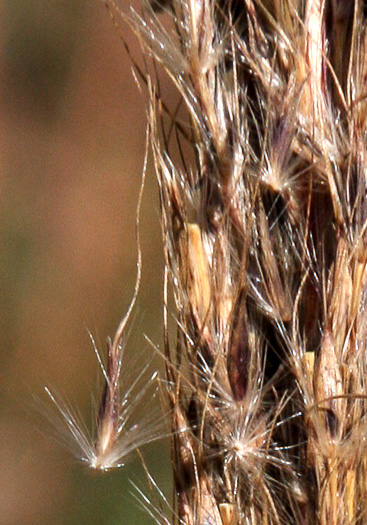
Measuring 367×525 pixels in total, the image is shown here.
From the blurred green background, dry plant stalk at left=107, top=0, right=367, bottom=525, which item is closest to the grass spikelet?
dry plant stalk at left=107, top=0, right=367, bottom=525

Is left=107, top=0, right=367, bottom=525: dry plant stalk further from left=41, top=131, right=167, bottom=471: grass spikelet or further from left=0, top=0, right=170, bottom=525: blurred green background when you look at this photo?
left=0, top=0, right=170, bottom=525: blurred green background

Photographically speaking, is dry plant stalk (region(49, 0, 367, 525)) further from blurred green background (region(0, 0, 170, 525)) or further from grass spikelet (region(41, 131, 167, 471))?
blurred green background (region(0, 0, 170, 525))

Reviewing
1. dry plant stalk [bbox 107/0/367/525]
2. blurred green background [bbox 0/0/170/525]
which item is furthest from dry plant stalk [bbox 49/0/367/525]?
blurred green background [bbox 0/0/170/525]

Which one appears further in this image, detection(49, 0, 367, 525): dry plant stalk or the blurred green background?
the blurred green background

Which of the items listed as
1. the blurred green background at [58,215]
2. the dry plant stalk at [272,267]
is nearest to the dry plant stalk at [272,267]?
the dry plant stalk at [272,267]

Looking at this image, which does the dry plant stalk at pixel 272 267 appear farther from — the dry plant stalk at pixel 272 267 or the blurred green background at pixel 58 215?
the blurred green background at pixel 58 215

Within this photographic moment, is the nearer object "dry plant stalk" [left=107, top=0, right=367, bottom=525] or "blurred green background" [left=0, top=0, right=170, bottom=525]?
"dry plant stalk" [left=107, top=0, right=367, bottom=525]

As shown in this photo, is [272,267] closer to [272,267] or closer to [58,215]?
[272,267]

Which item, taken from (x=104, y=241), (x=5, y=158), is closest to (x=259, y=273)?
(x=104, y=241)
